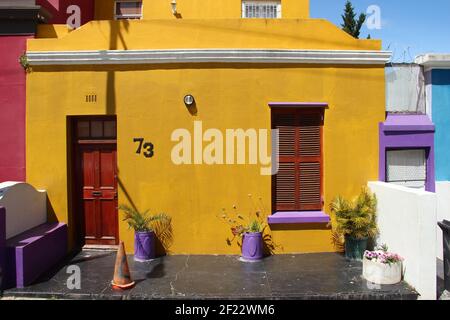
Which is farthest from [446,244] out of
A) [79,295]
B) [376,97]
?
[79,295]

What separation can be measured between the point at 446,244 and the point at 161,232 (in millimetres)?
4720

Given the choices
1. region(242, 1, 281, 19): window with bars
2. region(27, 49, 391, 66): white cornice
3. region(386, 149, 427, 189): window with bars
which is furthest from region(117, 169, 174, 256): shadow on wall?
region(242, 1, 281, 19): window with bars

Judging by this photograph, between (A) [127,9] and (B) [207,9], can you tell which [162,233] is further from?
(A) [127,9]

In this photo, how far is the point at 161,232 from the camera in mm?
7121

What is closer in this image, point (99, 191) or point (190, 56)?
point (190, 56)

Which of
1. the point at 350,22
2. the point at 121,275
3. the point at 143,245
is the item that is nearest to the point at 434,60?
the point at 143,245

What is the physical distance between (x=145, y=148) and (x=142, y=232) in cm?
155

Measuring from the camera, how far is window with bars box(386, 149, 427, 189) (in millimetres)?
7457

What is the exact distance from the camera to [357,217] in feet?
21.5

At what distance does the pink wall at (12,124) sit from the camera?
23.6 ft

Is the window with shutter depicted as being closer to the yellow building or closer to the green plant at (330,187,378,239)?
the yellow building

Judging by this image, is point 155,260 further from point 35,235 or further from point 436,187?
point 436,187

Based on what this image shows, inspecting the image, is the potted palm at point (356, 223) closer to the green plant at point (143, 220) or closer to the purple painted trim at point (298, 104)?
the purple painted trim at point (298, 104)

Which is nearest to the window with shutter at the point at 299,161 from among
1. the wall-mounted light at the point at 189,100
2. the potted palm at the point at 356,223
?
the potted palm at the point at 356,223
